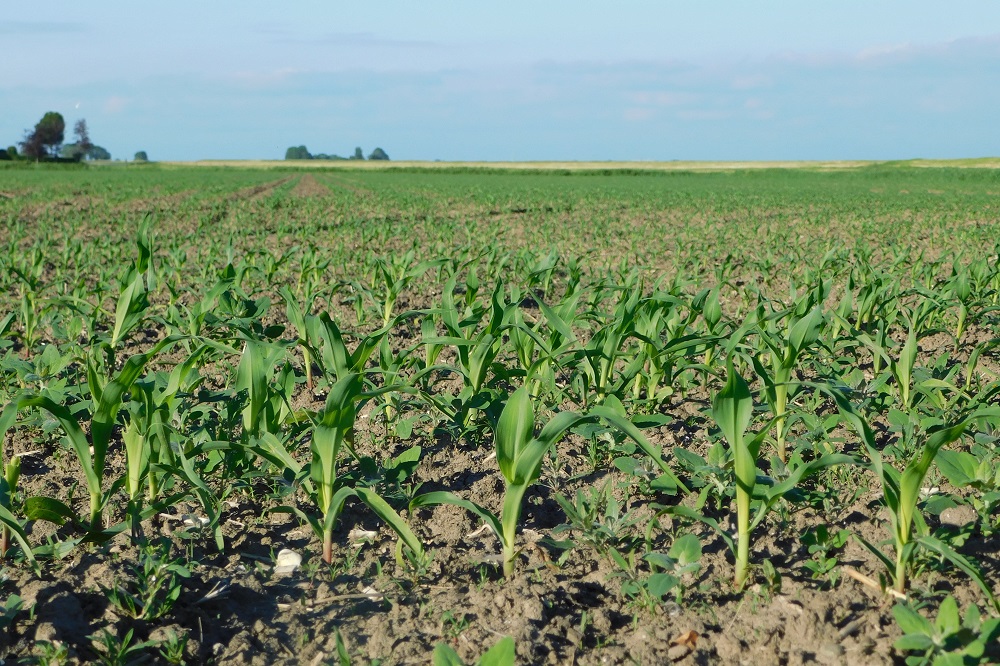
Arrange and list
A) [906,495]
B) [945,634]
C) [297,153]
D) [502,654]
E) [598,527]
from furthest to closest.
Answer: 1. [297,153]
2. [598,527]
3. [906,495]
4. [945,634]
5. [502,654]

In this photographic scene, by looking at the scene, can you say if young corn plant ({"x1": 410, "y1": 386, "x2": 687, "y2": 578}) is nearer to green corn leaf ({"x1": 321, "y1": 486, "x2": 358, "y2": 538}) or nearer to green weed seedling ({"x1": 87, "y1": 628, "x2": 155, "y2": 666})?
green corn leaf ({"x1": 321, "y1": 486, "x2": 358, "y2": 538})

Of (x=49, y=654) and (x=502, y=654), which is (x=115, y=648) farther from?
(x=502, y=654)

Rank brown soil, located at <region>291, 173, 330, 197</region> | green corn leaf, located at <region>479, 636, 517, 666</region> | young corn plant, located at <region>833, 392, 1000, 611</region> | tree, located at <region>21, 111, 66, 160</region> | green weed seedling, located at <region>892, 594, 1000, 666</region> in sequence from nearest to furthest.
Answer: green corn leaf, located at <region>479, 636, 517, 666</region>, green weed seedling, located at <region>892, 594, 1000, 666</region>, young corn plant, located at <region>833, 392, 1000, 611</region>, brown soil, located at <region>291, 173, 330, 197</region>, tree, located at <region>21, 111, 66, 160</region>

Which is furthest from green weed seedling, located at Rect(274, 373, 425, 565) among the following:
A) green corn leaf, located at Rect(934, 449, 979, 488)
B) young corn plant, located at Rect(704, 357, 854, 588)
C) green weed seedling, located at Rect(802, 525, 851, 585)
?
green corn leaf, located at Rect(934, 449, 979, 488)

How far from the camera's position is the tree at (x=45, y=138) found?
99244 millimetres

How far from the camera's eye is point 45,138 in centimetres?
10062

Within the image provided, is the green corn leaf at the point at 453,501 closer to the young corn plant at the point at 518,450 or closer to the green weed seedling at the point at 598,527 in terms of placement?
the young corn plant at the point at 518,450

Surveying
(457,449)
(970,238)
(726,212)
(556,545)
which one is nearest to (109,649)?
(556,545)

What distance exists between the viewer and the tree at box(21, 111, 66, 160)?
3907 inches

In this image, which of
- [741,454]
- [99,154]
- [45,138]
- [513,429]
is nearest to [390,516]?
[513,429]

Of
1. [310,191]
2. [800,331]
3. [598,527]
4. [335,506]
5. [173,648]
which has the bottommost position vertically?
[173,648]

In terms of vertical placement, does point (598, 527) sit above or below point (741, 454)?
below

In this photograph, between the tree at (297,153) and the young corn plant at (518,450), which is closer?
the young corn plant at (518,450)

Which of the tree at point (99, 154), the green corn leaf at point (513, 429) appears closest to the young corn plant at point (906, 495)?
the green corn leaf at point (513, 429)
